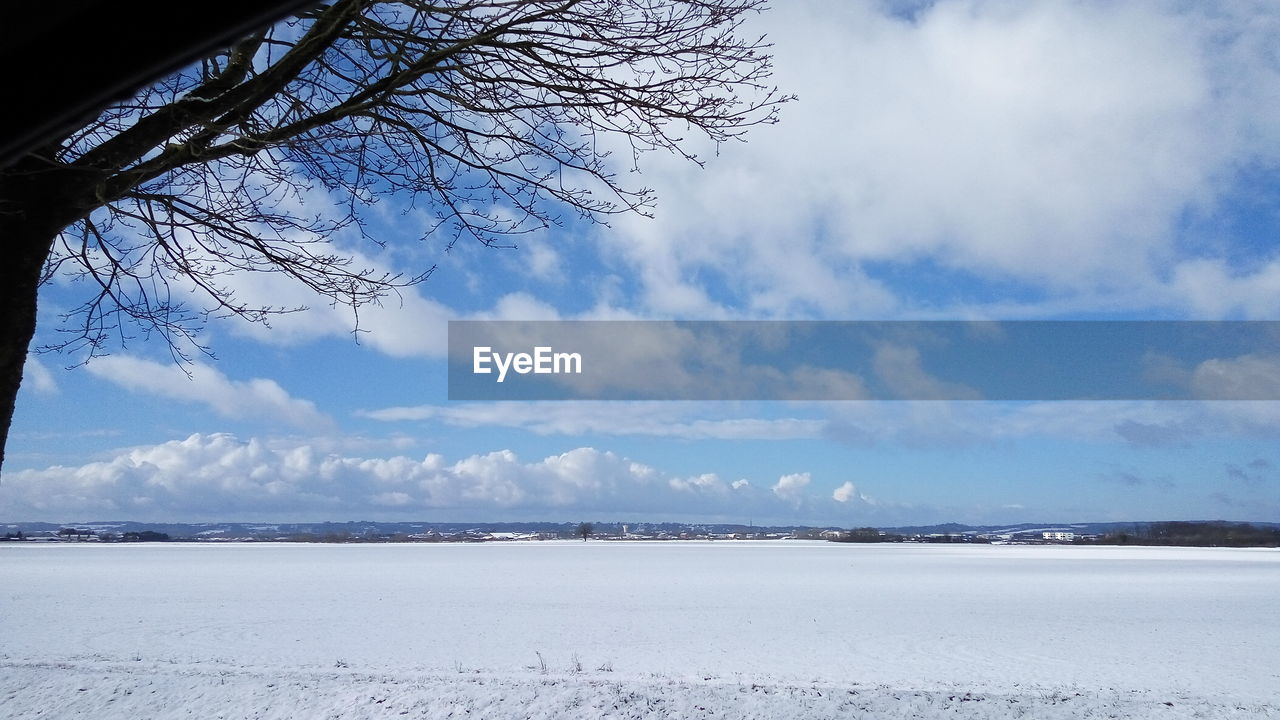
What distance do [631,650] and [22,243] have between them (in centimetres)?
1363

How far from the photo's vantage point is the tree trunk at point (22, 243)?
14.7 feet

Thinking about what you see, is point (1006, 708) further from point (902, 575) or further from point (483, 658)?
point (902, 575)

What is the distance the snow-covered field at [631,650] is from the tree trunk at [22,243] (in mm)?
6763

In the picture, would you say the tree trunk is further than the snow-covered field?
No

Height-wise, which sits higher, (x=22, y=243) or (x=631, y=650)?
(x=22, y=243)

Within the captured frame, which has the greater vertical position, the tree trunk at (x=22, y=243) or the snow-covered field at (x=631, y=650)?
the tree trunk at (x=22, y=243)

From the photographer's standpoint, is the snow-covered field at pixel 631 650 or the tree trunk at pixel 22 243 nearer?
the tree trunk at pixel 22 243

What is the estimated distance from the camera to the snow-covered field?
10773 mm

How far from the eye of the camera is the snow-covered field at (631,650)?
1077cm

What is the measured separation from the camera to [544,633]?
62.8 feet

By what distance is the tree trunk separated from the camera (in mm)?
4492

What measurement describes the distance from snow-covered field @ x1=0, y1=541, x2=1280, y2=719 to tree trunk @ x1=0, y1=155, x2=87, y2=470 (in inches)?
266

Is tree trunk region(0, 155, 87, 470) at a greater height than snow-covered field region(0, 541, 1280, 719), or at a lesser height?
greater

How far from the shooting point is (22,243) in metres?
4.52
